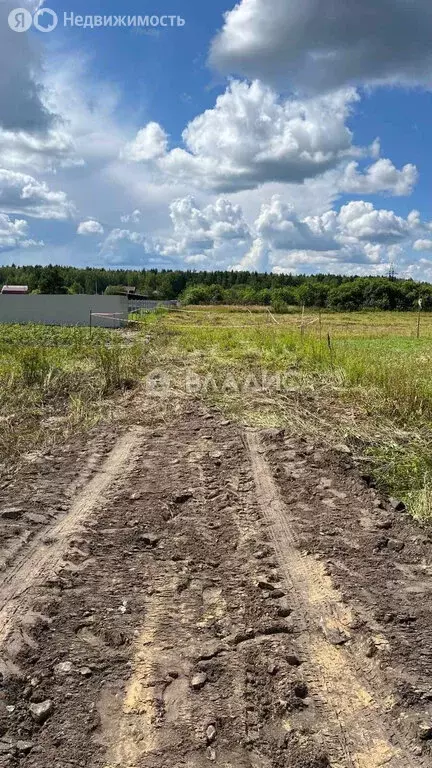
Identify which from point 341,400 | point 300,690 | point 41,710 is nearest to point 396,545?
point 300,690

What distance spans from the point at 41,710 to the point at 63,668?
260 mm

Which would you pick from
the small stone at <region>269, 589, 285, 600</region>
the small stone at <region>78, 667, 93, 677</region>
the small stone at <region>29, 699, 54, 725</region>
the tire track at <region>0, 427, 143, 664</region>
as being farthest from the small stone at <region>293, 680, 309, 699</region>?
the tire track at <region>0, 427, 143, 664</region>

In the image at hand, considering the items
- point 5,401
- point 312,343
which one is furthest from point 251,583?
point 312,343

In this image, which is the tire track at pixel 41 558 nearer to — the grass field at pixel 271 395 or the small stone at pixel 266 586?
the small stone at pixel 266 586

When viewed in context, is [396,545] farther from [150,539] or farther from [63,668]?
[63,668]

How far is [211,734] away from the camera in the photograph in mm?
2178

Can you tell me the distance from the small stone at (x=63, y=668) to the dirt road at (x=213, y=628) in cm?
1

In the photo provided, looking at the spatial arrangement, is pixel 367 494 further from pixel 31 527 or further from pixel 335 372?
pixel 335 372

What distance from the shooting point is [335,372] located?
10.2 m

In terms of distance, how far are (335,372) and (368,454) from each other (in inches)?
169

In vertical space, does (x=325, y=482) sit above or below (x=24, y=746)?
above

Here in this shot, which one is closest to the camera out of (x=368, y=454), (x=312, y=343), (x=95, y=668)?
(x=95, y=668)

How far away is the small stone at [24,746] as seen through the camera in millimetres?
2133

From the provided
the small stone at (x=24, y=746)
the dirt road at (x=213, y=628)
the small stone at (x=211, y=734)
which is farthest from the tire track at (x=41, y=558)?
the small stone at (x=211, y=734)
